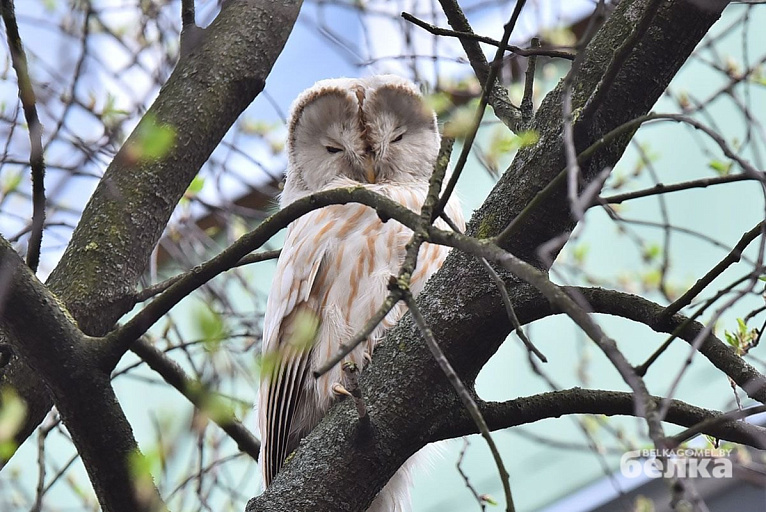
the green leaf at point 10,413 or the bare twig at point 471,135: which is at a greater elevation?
the green leaf at point 10,413

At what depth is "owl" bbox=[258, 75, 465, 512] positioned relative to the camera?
93.0 inches

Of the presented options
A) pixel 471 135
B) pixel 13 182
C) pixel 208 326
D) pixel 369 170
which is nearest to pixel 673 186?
pixel 471 135

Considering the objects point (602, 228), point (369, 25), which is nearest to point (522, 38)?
point (369, 25)

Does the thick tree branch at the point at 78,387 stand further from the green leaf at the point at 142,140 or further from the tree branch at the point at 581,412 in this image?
the green leaf at the point at 142,140

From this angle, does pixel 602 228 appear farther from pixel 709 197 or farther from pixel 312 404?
pixel 312 404

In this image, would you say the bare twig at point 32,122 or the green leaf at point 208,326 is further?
the bare twig at point 32,122

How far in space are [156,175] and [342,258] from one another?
2.07ft

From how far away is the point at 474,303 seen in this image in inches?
60.1

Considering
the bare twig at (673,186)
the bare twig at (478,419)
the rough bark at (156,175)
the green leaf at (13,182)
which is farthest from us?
the green leaf at (13,182)

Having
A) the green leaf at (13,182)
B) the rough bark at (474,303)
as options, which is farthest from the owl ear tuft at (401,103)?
the rough bark at (474,303)

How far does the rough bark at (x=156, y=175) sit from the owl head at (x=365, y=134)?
596mm

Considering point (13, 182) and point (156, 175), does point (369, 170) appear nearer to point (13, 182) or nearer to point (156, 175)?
point (156, 175)

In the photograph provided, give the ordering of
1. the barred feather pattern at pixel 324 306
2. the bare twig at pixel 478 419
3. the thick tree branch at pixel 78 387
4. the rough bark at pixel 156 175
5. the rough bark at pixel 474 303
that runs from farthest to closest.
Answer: the barred feather pattern at pixel 324 306 < the rough bark at pixel 156 175 < the rough bark at pixel 474 303 < the thick tree branch at pixel 78 387 < the bare twig at pixel 478 419

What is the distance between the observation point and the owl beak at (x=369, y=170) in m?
2.84
